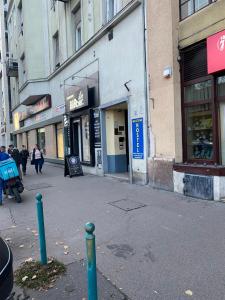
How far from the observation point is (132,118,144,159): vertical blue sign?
952 centimetres

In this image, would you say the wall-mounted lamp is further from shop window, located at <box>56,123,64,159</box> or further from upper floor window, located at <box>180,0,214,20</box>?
shop window, located at <box>56,123,64,159</box>

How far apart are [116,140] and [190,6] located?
5711 millimetres

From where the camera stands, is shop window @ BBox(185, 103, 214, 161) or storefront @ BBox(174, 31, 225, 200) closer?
storefront @ BBox(174, 31, 225, 200)

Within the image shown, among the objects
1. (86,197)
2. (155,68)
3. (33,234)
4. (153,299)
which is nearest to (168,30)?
(155,68)

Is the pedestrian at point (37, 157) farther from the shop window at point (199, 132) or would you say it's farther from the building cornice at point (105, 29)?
the shop window at point (199, 132)

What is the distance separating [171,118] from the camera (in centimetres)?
817

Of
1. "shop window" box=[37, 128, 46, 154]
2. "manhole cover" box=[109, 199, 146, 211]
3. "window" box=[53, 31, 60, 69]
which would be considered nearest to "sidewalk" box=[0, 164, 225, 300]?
"manhole cover" box=[109, 199, 146, 211]

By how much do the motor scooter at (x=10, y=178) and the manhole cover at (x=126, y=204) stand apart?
2.81m

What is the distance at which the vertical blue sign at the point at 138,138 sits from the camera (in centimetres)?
952

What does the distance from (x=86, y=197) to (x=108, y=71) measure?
5243mm

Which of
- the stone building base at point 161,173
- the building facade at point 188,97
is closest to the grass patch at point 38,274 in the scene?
the building facade at point 188,97

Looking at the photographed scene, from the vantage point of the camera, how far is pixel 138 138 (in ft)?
31.8

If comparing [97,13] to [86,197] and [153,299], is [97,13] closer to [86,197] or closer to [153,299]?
[86,197]

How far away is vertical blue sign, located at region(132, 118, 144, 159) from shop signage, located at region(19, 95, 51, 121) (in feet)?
34.8
